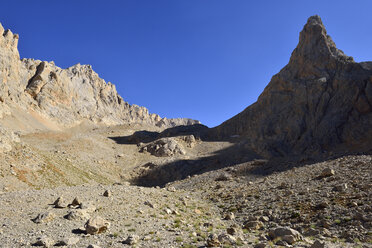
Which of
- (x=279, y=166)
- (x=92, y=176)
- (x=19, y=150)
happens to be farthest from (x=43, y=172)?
(x=279, y=166)

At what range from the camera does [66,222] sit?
1323 centimetres

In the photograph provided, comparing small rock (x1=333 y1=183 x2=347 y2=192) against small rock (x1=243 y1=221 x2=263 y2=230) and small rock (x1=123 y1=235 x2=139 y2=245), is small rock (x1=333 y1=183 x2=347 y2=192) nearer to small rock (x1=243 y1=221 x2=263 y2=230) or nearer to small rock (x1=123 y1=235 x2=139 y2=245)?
small rock (x1=243 y1=221 x2=263 y2=230)

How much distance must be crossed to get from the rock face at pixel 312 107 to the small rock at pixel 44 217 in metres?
56.9

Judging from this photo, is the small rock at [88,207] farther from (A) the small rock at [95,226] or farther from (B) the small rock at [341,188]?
(B) the small rock at [341,188]

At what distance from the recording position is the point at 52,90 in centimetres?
11844

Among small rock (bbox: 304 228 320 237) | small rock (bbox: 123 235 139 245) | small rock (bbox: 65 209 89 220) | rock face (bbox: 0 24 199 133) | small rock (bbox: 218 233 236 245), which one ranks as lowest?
small rock (bbox: 304 228 320 237)

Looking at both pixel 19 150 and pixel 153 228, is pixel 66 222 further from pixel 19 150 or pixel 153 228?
pixel 19 150

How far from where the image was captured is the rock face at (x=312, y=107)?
198 ft

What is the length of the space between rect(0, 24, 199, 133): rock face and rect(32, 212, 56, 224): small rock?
81358mm

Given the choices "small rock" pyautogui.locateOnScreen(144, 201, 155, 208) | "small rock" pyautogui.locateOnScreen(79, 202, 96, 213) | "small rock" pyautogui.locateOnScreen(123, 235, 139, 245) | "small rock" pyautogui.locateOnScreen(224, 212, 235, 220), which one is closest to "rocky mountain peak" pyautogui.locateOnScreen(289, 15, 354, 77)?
"small rock" pyautogui.locateOnScreen(224, 212, 235, 220)

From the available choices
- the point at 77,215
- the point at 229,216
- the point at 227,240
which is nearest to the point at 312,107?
the point at 229,216

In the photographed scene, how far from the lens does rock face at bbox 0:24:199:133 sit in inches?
3834

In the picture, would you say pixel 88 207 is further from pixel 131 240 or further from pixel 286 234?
pixel 286 234

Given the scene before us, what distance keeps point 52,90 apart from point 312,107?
11244 centimetres
